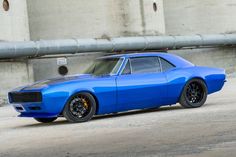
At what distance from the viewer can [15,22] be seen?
2461cm

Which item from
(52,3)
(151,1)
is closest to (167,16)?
(151,1)

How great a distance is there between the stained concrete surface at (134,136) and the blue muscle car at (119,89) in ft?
1.00

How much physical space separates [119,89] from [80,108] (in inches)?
34.7

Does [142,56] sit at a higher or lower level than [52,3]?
lower

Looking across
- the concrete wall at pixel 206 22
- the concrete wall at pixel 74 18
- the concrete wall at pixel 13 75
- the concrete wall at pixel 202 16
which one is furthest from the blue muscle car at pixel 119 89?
the concrete wall at pixel 202 16

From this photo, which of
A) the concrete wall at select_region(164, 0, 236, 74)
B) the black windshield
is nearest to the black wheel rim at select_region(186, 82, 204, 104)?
the black windshield

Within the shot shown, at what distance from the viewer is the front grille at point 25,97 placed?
10.2 m

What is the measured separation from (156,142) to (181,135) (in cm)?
58

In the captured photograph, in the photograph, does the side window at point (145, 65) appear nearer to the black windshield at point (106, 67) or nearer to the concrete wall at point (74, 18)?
the black windshield at point (106, 67)

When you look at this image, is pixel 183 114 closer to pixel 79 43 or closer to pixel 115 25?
pixel 79 43

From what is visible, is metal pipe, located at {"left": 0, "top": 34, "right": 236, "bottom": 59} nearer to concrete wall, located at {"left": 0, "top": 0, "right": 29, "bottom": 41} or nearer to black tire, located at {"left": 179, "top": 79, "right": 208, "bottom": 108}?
concrete wall, located at {"left": 0, "top": 0, "right": 29, "bottom": 41}

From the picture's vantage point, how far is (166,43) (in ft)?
96.7

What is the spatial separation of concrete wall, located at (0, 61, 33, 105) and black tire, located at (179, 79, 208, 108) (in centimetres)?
1206

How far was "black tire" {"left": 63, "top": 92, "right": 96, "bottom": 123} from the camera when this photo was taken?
10352mm
